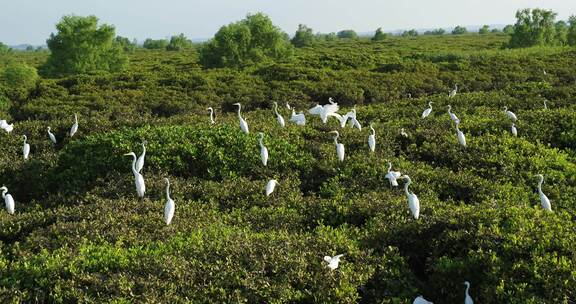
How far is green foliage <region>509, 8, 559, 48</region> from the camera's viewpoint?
49250 millimetres

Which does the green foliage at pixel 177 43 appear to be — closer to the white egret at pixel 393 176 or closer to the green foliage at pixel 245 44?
the green foliage at pixel 245 44

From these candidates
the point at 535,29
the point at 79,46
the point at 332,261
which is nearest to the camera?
the point at 332,261

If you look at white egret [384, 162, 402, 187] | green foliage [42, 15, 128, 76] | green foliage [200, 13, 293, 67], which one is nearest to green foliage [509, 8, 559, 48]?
green foliage [200, 13, 293, 67]

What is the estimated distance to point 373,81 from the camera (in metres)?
25.9

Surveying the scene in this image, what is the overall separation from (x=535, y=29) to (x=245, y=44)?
90.9 feet

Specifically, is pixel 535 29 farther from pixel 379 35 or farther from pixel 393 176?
pixel 393 176

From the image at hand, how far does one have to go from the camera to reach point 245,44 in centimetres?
4009

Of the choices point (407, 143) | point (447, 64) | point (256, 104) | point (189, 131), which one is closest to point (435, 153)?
point (407, 143)

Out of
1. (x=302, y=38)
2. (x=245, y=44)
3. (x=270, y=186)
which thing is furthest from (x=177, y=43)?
(x=270, y=186)

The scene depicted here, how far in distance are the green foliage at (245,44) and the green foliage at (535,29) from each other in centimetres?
2301

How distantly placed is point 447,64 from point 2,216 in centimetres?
2634

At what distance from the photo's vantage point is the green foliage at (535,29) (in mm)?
49250

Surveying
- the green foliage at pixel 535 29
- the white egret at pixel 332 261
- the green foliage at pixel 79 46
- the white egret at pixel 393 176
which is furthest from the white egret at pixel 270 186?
the green foliage at pixel 535 29

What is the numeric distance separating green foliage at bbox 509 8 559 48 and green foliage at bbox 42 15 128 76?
35768 millimetres
